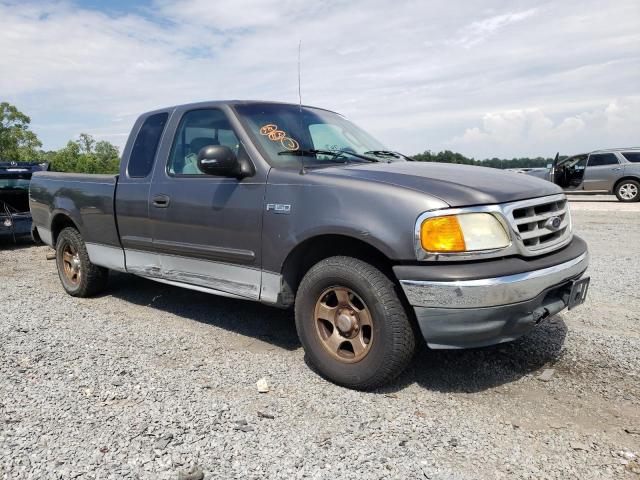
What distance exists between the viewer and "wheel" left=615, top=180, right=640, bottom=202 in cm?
1567

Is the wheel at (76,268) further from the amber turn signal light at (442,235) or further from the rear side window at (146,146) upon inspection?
the amber turn signal light at (442,235)

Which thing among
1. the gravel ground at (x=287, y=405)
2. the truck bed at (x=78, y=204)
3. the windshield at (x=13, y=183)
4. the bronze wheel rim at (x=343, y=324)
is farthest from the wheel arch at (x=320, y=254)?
the windshield at (x=13, y=183)

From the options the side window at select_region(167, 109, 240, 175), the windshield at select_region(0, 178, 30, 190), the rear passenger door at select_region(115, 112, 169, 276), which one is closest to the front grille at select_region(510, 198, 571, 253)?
the side window at select_region(167, 109, 240, 175)

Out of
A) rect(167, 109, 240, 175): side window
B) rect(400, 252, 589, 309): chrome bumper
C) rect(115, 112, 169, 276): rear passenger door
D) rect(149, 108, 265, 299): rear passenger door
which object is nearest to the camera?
rect(400, 252, 589, 309): chrome bumper

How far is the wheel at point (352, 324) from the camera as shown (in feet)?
9.61

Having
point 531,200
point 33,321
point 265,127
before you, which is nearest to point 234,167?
point 265,127

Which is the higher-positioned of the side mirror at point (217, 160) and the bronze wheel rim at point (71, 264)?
the side mirror at point (217, 160)

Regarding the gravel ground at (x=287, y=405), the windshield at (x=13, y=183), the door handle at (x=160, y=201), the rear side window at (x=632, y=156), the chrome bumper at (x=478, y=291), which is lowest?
the gravel ground at (x=287, y=405)

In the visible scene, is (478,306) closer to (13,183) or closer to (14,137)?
(13,183)

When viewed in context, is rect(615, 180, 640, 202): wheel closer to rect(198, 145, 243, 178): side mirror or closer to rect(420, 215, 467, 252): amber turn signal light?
rect(420, 215, 467, 252): amber turn signal light

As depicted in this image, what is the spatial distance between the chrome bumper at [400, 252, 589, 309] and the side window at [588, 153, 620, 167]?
1537 centimetres

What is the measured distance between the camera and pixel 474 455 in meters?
2.44

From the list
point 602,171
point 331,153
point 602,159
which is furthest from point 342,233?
point 602,159

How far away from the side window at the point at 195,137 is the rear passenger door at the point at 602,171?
15.2 metres
